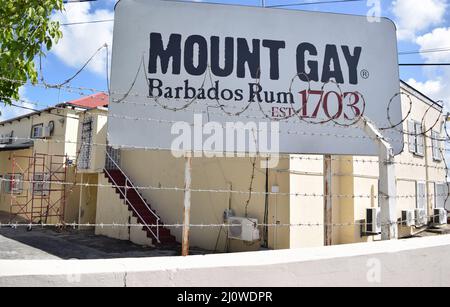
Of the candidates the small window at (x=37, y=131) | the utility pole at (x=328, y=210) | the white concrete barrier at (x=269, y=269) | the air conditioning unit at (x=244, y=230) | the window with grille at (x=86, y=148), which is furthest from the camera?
the small window at (x=37, y=131)

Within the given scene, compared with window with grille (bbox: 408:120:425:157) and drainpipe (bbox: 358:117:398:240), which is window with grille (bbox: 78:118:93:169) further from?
drainpipe (bbox: 358:117:398:240)

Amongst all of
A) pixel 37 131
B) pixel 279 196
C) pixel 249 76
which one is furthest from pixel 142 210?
pixel 37 131

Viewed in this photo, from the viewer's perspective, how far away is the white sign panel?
5.51 meters

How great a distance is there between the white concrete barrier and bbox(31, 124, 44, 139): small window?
19.8m

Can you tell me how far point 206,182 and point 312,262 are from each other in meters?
8.40

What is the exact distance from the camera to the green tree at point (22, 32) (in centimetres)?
422

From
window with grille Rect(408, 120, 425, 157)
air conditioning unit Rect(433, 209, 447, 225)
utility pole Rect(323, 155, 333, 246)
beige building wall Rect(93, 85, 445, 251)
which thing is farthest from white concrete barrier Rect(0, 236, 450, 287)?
window with grille Rect(408, 120, 425, 157)

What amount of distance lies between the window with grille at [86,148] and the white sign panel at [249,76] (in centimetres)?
1151

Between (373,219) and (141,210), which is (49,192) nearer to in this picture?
(141,210)

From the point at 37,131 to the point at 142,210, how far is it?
1164 cm

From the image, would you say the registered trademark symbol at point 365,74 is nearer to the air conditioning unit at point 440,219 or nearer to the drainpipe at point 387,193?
the drainpipe at point 387,193

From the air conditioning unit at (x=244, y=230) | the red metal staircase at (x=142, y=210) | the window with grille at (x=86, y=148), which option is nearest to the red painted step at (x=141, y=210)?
the red metal staircase at (x=142, y=210)

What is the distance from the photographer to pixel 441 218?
524 inches

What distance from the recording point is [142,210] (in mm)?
13039
